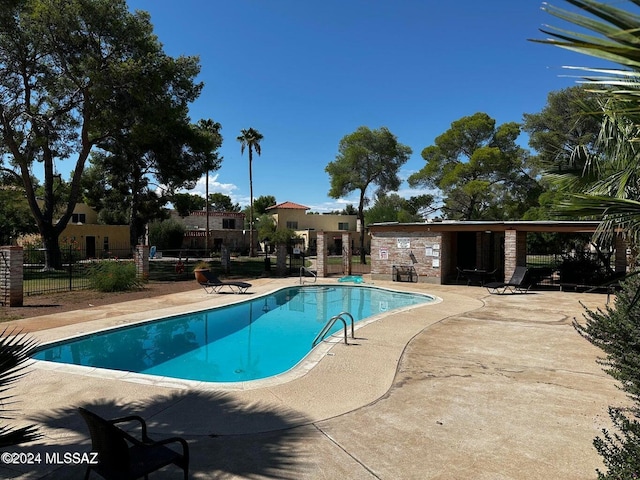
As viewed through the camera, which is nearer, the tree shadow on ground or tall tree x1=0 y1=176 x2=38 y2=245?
the tree shadow on ground

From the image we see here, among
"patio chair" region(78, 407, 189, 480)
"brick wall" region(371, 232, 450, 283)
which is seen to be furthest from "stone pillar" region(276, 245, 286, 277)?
"patio chair" region(78, 407, 189, 480)

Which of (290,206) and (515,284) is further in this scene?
(290,206)

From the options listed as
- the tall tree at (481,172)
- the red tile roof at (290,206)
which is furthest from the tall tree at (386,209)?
the red tile roof at (290,206)

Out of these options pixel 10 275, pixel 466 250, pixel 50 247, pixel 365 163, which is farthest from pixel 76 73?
pixel 365 163

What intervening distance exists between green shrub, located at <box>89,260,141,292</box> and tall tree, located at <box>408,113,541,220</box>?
2245cm

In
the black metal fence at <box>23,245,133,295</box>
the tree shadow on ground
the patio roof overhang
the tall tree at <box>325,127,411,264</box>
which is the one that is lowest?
the tree shadow on ground

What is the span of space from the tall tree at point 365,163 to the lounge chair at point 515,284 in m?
22.2

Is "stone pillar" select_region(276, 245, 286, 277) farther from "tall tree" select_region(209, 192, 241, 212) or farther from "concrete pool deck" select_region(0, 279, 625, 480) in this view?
"tall tree" select_region(209, 192, 241, 212)

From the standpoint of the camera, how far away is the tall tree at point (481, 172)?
2891cm

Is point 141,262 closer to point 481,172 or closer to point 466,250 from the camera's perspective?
point 466,250

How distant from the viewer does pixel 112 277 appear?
16.1 metres

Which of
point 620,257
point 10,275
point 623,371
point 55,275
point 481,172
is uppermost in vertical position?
point 481,172

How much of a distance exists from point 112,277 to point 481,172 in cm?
2517

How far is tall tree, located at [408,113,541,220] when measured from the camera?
2891cm
